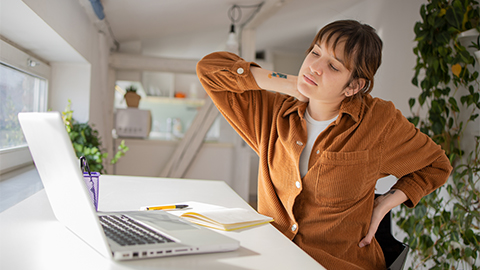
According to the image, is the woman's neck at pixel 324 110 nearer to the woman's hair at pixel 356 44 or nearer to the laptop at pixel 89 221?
the woman's hair at pixel 356 44

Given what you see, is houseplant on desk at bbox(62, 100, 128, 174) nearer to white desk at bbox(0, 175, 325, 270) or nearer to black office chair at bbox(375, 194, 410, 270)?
white desk at bbox(0, 175, 325, 270)

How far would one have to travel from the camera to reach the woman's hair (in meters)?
1.21

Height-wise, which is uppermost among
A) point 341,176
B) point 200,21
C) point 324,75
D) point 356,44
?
point 200,21

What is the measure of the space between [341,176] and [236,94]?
0.53 meters

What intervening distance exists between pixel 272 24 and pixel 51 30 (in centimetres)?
332

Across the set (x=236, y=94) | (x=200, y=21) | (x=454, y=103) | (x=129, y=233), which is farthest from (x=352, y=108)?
(x=200, y=21)

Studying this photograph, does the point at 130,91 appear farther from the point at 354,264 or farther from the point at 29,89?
the point at 354,264

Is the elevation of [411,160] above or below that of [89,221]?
above

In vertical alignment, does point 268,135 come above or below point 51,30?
below

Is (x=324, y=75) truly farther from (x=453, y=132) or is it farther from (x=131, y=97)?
(x=131, y=97)

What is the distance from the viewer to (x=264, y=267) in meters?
0.69

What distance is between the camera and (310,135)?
4.43 ft

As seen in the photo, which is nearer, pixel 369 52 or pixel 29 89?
pixel 369 52

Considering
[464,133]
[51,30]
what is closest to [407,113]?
[464,133]
